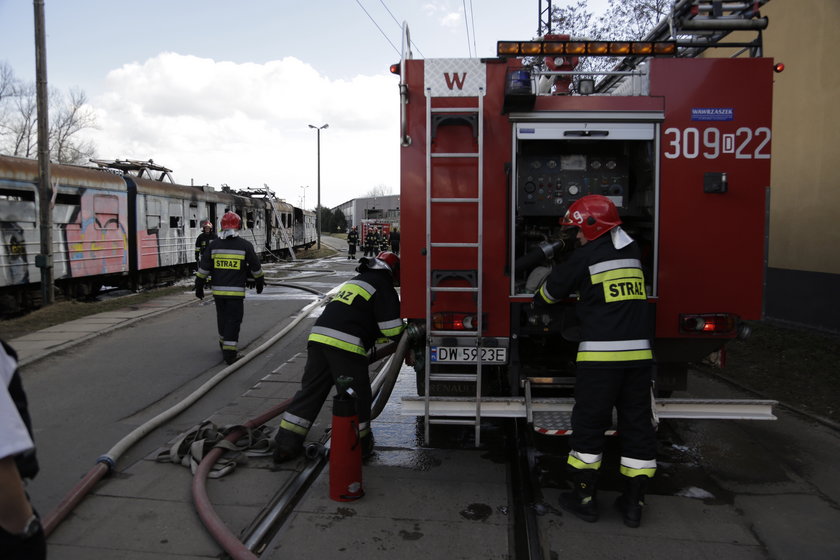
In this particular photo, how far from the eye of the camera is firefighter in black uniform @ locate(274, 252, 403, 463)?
4613 millimetres

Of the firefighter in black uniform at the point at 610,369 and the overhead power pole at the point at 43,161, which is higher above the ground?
the overhead power pole at the point at 43,161

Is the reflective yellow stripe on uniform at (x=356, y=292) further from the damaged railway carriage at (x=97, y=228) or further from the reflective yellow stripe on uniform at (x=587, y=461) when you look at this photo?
the damaged railway carriage at (x=97, y=228)

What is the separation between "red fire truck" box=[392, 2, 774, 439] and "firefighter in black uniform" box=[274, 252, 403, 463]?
0.70ft

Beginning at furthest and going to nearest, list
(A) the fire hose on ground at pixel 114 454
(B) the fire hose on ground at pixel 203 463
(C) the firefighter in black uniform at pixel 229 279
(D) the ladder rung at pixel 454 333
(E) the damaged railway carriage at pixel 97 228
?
(E) the damaged railway carriage at pixel 97 228 → (C) the firefighter in black uniform at pixel 229 279 → (D) the ladder rung at pixel 454 333 → (A) the fire hose on ground at pixel 114 454 → (B) the fire hose on ground at pixel 203 463

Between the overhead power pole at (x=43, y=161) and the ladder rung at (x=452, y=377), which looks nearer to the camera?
the ladder rung at (x=452, y=377)

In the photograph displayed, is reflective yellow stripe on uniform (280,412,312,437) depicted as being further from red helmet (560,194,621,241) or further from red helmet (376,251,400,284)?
red helmet (560,194,621,241)

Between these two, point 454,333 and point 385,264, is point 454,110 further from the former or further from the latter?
point 454,333

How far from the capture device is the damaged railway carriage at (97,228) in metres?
11.4

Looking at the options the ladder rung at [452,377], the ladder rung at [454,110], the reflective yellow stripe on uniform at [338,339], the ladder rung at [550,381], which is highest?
the ladder rung at [454,110]

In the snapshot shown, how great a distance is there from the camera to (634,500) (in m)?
3.80

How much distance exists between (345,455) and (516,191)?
7.24ft

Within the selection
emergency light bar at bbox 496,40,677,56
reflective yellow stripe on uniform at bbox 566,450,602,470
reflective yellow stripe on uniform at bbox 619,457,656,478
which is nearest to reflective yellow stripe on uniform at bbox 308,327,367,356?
reflective yellow stripe on uniform at bbox 566,450,602,470

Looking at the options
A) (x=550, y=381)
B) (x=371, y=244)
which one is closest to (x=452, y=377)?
(x=550, y=381)

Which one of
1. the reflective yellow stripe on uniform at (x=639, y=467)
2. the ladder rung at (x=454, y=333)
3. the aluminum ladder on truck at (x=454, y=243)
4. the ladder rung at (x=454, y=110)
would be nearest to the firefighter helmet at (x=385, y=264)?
the aluminum ladder on truck at (x=454, y=243)
